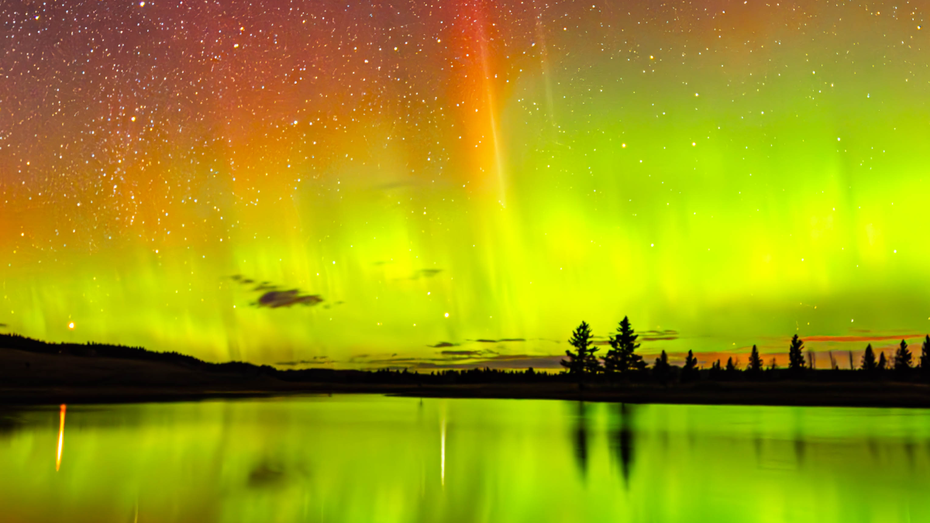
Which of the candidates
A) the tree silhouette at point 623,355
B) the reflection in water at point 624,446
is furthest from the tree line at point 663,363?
the reflection in water at point 624,446

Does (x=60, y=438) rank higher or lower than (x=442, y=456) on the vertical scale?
higher

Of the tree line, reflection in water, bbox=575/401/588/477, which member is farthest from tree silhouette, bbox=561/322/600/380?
reflection in water, bbox=575/401/588/477

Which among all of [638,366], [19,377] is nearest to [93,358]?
[19,377]

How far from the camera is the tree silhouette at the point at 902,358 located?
13862 centimetres

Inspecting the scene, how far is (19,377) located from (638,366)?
4527 inches

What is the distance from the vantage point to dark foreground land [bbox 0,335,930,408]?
223 feet

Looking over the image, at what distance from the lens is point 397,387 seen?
540 feet

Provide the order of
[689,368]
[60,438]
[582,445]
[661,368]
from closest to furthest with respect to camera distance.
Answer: [582,445] < [60,438] < [661,368] < [689,368]

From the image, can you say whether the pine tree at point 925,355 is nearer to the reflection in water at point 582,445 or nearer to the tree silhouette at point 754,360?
the tree silhouette at point 754,360

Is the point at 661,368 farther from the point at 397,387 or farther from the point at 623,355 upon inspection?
the point at 397,387

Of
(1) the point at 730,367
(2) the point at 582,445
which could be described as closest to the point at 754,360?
(1) the point at 730,367

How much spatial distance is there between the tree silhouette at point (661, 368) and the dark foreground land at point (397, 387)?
1.73 meters

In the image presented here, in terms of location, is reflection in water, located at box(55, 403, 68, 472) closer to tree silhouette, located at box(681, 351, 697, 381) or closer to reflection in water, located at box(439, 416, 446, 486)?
reflection in water, located at box(439, 416, 446, 486)

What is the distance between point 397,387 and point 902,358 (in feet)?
351
